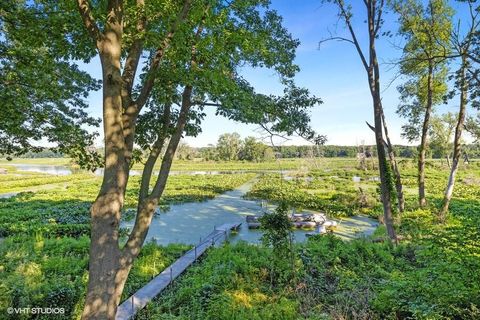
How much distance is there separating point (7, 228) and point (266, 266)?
A: 45.2ft

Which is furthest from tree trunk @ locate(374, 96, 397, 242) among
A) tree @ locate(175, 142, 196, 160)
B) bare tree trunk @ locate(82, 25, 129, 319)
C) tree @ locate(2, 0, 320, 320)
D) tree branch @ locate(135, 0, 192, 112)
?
tree @ locate(175, 142, 196, 160)

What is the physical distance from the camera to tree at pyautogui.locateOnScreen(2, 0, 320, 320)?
348cm

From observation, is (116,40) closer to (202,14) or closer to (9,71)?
(202,14)

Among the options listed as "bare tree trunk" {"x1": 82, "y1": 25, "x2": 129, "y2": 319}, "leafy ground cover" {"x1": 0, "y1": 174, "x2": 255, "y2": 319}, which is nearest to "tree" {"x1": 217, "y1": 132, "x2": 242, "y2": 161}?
"leafy ground cover" {"x1": 0, "y1": 174, "x2": 255, "y2": 319}

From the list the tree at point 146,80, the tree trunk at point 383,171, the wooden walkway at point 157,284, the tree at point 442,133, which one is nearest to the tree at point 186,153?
the tree at point 442,133

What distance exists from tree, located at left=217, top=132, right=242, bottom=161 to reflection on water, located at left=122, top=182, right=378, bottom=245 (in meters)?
81.2

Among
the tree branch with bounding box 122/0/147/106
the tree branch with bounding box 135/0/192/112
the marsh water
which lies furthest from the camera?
the marsh water

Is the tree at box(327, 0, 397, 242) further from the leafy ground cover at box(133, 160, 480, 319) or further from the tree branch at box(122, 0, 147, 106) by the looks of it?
the tree branch at box(122, 0, 147, 106)

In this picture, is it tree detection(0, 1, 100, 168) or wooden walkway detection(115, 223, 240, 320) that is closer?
tree detection(0, 1, 100, 168)

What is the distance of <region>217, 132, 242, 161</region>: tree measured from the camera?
351ft

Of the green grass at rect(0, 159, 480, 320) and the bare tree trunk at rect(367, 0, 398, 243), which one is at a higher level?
the bare tree trunk at rect(367, 0, 398, 243)

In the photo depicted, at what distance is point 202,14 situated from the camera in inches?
161

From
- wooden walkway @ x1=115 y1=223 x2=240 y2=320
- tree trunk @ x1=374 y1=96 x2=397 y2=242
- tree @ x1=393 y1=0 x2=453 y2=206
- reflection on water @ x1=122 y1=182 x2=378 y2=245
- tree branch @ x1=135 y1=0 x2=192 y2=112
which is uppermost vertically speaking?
tree @ x1=393 y1=0 x2=453 y2=206

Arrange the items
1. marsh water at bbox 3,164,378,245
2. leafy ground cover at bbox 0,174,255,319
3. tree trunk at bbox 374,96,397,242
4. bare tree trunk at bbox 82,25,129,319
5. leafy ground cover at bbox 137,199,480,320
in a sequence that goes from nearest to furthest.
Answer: bare tree trunk at bbox 82,25,129,319 < leafy ground cover at bbox 137,199,480,320 < leafy ground cover at bbox 0,174,255,319 < tree trunk at bbox 374,96,397,242 < marsh water at bbox 3,164,378,245
